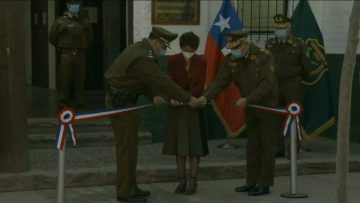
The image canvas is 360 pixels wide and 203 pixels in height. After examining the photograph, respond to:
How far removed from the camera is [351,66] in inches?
201

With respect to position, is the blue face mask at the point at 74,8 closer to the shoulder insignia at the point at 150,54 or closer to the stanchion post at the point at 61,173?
the shoulder insignia at the point at 150,54

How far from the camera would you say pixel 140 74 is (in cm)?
730

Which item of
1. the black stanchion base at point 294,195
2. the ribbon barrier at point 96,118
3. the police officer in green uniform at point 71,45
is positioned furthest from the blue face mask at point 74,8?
the black stanchion base at point 294,195

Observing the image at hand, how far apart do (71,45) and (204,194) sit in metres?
3.51

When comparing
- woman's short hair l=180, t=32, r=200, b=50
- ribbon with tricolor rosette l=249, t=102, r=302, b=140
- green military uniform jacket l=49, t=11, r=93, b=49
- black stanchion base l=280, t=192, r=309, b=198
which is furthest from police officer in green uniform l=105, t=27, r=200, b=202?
green military uniform jacket l=49, t=11, r=93, b=49

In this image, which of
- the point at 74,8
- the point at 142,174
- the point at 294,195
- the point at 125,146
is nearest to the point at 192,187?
the point at 142,174

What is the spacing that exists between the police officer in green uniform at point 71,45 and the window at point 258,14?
2.45m

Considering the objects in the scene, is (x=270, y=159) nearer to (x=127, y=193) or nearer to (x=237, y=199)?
(x=237, y=199)

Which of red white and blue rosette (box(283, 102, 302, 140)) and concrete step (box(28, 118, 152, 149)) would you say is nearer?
red white and blue rosette (box(283, 102, 302, 140))

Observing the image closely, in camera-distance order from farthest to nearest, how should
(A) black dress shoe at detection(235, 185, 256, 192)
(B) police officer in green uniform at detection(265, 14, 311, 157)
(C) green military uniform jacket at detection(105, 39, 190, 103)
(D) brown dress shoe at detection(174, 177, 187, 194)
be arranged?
1. (B) police officer in green uniform at detection(265, 14, 311, 157)
2. (A) black dress shoe at detection(235, 185, 256, 192)
3. (D) brown dress shoe at detection(174, 177, 187, 194)
4. (C) green military uniform jacket at detection(105, 39, 190, 103)

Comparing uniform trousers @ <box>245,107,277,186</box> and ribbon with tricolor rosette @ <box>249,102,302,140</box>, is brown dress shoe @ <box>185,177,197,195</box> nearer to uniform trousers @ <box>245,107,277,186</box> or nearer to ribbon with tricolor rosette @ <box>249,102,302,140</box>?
uniform trousers @ <box>245,107,277,186</box>

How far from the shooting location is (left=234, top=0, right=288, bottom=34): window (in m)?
11.0

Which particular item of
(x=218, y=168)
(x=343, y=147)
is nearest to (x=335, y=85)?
(x=218, y=168)

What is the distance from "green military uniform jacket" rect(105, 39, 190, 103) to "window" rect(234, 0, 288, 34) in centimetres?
392
